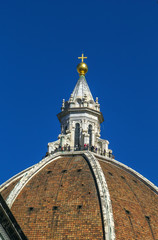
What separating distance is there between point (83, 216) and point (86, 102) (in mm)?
16998

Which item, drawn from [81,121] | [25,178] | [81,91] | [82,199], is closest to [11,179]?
[25,178]

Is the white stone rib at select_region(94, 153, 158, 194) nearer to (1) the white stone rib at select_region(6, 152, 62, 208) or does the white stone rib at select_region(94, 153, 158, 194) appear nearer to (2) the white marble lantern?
(2) the white marble lantern

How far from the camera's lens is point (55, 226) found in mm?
31875

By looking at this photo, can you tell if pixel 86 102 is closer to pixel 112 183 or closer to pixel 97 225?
pixel 112 183

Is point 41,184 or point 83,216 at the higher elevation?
point 41,184

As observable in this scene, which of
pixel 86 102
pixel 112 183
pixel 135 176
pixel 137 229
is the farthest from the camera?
pixel 86 102

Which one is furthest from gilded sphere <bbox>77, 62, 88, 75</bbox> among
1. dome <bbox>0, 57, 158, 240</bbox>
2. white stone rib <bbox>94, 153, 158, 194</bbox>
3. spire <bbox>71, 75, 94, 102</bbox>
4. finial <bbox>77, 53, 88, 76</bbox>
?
white stone rib <bbox>94, 153, 158, 194</bbox>

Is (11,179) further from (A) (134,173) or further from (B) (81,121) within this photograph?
(A) (134,173)

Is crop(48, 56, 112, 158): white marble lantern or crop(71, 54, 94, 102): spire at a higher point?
crop(71, 54, 94, 102): spire

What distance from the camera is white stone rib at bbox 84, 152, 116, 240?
101 feet

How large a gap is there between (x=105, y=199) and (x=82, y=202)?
139 centimetres

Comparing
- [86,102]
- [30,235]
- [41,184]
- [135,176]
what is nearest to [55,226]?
[30,235]

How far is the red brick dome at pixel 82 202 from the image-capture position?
31.7 metres

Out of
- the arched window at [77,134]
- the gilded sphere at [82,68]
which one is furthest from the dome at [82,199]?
the gilded sphere at [82,68]
